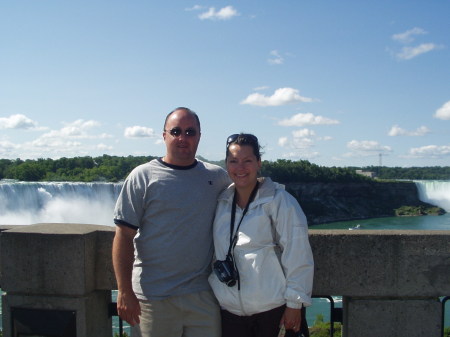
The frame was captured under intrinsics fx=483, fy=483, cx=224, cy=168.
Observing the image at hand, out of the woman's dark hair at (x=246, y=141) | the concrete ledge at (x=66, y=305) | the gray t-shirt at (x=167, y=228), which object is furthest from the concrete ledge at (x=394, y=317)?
the concrete ledge at (x=66, y=305)

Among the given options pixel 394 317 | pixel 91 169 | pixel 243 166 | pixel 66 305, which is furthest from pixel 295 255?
pixel 91 169

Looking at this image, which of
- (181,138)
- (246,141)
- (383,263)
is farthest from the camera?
(383,263)

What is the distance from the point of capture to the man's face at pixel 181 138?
8.91 feet

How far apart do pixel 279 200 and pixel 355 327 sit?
1.16 m

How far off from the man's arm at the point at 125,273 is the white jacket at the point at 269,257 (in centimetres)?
46

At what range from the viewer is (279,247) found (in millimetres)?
2584

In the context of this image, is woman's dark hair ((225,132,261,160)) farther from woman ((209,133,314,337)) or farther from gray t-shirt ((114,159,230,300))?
gray t-shirt ((114,159,230,300))

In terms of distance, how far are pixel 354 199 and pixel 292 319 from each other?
7750cm

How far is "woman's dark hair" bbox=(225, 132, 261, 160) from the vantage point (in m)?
2.61

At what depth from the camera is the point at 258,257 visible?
8.04 feet

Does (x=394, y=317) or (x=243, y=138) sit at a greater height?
(x=243, y=138)

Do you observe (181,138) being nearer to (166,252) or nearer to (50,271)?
(166,252)

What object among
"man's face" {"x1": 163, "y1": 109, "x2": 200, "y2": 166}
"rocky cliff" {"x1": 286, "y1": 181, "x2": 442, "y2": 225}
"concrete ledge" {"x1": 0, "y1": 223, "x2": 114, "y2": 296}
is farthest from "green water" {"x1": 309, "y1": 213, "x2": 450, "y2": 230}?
"man's face" {"x1": 163, "y1": 109, "x2": 200, "y2": 166}

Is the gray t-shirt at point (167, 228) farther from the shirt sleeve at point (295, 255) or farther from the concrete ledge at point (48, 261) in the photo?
the concrete ledge at point (48, 261)
